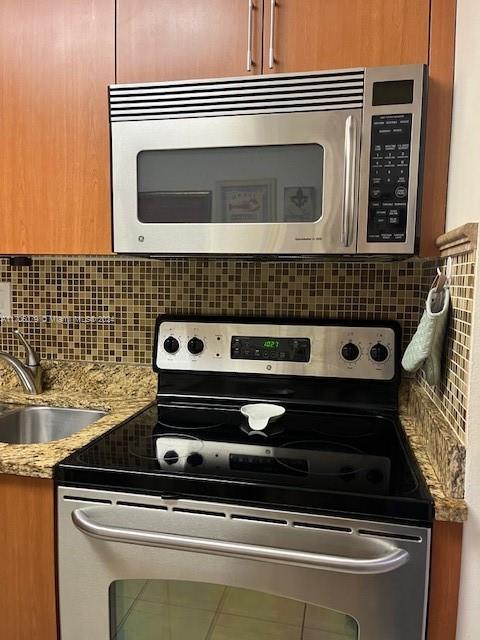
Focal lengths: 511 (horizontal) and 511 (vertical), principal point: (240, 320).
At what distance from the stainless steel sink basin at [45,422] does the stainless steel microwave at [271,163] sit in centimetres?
58

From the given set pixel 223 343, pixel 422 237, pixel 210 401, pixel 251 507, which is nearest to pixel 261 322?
pixel 223 343

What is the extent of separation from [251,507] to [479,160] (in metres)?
0.74

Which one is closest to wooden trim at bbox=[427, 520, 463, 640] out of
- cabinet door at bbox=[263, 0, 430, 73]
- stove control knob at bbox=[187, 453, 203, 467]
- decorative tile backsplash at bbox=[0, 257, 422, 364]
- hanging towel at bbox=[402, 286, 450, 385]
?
hanging towel at bbox=[402, 286, 450, 385]

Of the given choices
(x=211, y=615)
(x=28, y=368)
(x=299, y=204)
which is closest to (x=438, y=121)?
(x=299, y=204)

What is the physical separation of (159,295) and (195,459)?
0.66 metres

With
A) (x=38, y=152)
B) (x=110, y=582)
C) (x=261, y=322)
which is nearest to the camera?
(x=110, y=582)

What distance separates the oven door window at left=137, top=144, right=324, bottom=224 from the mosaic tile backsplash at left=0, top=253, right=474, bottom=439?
0.35 m

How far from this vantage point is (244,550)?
0.91 metres

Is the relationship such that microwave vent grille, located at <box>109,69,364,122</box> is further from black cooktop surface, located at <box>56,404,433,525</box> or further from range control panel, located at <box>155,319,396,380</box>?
black cooktop surface, located at <box>56,404,433,525</box>

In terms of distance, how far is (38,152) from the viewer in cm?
133

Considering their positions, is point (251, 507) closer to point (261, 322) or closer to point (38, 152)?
point (261, 322)

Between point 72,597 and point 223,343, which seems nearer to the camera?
point 72,597

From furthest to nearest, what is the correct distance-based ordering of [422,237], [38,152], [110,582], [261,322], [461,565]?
1. [261,322]
2. [38,152]
3. [422,237]
4. [110,582]
5. [461,565]

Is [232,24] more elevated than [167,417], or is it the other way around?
[232,24]
